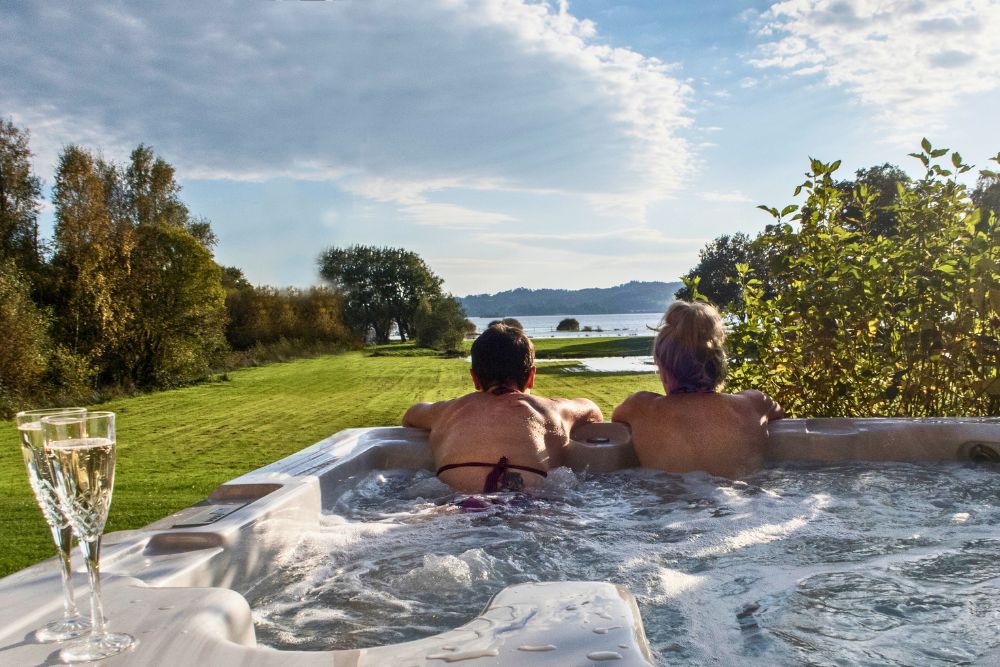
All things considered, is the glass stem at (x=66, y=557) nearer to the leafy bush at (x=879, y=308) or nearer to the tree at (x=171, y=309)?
the leafy bush at (x=879, y=308)

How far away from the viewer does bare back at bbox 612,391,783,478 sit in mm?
2285

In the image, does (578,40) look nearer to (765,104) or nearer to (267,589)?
(765,104)

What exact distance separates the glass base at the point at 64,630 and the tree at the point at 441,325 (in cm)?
1431

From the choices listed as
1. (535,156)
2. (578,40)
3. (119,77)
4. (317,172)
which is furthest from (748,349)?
(119,77)

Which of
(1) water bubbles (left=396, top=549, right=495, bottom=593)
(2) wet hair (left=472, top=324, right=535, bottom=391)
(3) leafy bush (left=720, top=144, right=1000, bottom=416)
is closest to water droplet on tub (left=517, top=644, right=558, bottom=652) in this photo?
(1) water bubbles (left=396, top=549, right=495, bottom=593)

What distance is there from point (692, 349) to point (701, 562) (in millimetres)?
868

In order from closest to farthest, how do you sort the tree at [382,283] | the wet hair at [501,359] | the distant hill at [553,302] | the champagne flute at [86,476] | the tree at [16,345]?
the champagne flute at [86,476], the wet hair at [501,359], the tree at [16,345], the distant hill at [553,302], the tree at [382,283]

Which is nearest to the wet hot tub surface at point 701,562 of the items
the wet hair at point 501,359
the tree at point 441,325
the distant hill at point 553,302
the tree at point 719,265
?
the wet hair at point 501,359

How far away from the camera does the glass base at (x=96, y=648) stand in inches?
30.9


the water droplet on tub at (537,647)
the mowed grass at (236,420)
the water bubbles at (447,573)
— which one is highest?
the water droplet on tub at (537,647)

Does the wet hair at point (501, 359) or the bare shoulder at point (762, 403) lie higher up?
the wet hair at point (501, 359)

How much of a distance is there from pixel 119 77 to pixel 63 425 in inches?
422

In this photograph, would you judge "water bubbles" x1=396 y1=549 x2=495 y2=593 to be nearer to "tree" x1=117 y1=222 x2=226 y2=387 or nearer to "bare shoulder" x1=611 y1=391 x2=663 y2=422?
"bare shoulder" x1=611 y1=391 x2=663 y2=422

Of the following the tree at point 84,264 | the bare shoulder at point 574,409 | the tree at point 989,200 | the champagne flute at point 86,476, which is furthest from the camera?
the tree at point 84,264
